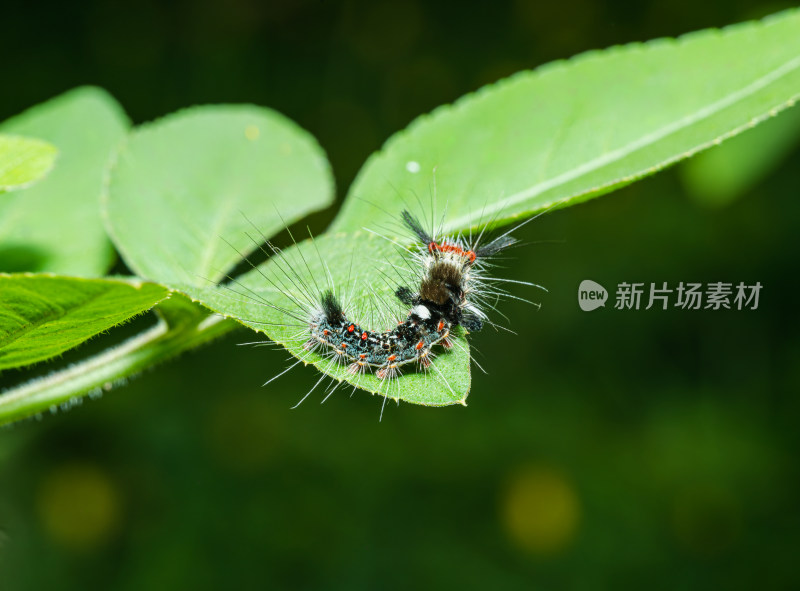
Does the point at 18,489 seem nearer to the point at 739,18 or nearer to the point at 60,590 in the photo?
the point at 60,590

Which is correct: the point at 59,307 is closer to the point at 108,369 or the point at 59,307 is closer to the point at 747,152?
the point at 108,369

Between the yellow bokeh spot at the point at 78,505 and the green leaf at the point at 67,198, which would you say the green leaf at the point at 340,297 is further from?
the yellow bokeh spot at the point at 78,505

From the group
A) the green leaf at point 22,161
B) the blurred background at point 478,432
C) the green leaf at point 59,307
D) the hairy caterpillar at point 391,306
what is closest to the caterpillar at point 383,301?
the hairy caterpillar at point 391,306

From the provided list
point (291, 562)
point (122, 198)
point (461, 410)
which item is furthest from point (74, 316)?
point (461, 410)

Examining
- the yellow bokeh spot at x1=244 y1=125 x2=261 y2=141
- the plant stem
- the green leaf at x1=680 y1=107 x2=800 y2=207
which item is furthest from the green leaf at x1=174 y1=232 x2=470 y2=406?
the green leaf at x1=680 y1=107 x2=800 y2=207

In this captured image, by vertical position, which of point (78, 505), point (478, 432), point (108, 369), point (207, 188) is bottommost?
→ point (78, 505)

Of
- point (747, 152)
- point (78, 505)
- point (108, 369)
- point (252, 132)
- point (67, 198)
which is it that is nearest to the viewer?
point (108, 369)

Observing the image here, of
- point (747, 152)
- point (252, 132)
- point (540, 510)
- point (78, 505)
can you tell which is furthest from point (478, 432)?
point (252, 132)
